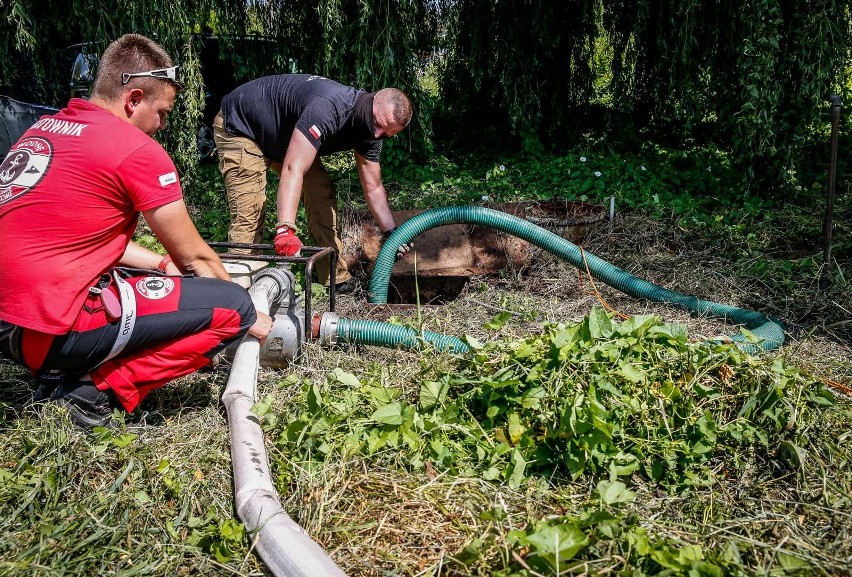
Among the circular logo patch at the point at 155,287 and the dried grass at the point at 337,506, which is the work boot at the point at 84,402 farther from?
the circular logo patch at the point at 155,287

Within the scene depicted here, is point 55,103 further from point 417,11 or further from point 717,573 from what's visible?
point 717,573

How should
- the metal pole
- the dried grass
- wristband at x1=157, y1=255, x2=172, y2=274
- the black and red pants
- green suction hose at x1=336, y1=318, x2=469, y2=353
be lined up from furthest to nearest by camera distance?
the metal pole, green suction hose at x1=336, y1=318, x2=469, y2=353, wristband at x1=157, y1=255, x2=172, y2=274, the black and red pants, the dried grass

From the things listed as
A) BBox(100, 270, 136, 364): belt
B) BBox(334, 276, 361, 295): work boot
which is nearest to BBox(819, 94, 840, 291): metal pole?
BBox(334, 276, 361, 295): work boot

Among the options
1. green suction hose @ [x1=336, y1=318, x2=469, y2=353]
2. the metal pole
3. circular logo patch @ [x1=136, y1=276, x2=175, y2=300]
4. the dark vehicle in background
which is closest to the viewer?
circular logo patch @ [x1=136, y1=276, x2=175, y2=300]

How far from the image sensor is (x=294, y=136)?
12.0 ft

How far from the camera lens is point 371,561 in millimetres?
1903

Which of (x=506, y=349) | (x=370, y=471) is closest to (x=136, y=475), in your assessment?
(x=370, y=471)

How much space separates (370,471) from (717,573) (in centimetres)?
111

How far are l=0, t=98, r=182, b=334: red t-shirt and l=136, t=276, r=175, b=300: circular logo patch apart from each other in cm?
17

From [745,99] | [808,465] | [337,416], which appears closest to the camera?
[808,465]

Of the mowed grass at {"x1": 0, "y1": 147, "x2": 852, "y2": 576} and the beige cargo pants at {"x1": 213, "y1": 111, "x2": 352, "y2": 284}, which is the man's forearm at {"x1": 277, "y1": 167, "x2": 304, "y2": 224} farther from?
the mowed grass at {"x1": 0, "y1": 147, "x2": 852, "y2": 576}

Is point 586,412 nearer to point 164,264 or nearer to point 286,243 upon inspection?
point 286,243

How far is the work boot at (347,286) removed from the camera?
4597 millimetres

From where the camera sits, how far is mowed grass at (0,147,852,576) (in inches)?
71.2
